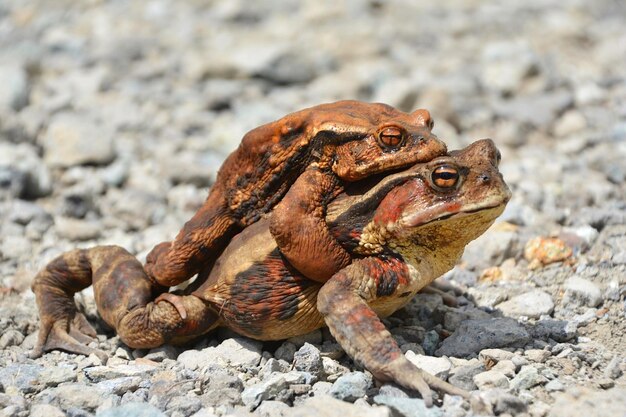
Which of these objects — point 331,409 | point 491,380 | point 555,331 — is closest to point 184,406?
point 331,409

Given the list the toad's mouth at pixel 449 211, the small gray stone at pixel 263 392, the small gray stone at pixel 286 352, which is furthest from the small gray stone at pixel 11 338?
the toad's mouth at pixel 449 211

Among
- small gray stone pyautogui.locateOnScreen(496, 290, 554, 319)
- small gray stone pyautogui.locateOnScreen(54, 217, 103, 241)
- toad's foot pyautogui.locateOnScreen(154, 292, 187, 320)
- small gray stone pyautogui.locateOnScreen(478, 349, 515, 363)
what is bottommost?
small gray stone pyautogui.locateOnScreen(478, 349, 515, 363)

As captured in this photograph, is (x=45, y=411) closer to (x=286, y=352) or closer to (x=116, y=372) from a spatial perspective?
(x=116, y=372)

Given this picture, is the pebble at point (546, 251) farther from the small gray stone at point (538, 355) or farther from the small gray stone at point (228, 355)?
the small gray stone at point (228, 355)

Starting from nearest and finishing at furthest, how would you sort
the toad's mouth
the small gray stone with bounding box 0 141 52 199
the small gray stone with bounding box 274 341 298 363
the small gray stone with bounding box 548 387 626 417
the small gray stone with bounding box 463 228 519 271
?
the small gray stone with bounding box 548 387 626 417 → the toad's mouth → the small gray stone with bounding box 274 341 298 363 → the small gray stone with bounding box 463 228 519 271 → the small gray stone with bounding box 0 141 52 199

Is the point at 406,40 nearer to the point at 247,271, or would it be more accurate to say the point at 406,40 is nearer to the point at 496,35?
the point at 496,35

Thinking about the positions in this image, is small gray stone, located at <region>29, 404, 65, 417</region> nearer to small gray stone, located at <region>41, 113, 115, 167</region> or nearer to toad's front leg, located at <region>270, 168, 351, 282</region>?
toad's front leg, located at <region>270, 168, 351, 282</region>

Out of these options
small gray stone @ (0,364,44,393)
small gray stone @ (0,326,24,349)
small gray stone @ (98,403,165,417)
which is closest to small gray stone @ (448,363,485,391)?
small gray stone @ (98,403,165,417)
